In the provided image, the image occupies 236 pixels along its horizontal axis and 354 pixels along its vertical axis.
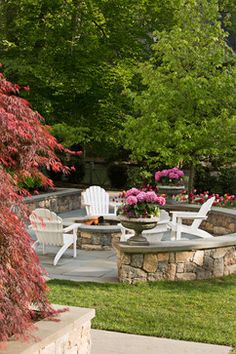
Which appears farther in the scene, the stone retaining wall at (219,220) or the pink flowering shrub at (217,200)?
the pink flowering shrub at (217,200)

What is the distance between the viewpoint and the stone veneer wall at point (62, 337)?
387 centimetres

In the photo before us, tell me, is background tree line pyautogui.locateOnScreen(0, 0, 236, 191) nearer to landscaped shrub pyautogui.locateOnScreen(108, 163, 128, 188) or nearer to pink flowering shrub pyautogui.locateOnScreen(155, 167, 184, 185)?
pink flowering shrub pyautogui.locateOnScreen(155, 167, 184, 185)

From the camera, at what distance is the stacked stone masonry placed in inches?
313

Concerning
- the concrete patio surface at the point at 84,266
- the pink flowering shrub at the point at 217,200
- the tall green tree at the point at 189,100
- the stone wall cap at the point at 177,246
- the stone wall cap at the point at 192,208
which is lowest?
the concrete patio surface at the point at 84,266

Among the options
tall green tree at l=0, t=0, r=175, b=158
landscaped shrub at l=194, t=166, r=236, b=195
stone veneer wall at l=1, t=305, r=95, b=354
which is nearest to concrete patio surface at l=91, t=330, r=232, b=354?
stone veneer wall at l=1, t=305, r=95, b=354

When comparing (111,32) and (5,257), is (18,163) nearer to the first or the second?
(5,257)

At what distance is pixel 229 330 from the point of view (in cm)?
601

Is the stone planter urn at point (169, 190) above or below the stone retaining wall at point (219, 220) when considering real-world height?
above

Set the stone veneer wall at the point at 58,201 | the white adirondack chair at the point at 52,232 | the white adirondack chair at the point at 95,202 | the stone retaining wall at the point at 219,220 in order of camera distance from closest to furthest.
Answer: the white adirondack chair at the point at 52,232 → the stone retaining wall at the point at 219,220 → the white adirondack chair at the point at 95,202 → the stone veneer wall at the point at 58,201

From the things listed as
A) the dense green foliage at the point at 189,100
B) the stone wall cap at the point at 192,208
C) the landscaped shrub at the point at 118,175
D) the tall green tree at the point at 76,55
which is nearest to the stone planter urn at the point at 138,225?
the stone wall cap at the point at 192,208

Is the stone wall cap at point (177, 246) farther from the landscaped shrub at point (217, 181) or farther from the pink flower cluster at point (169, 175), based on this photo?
the landscaped shrub at point (217, 181)

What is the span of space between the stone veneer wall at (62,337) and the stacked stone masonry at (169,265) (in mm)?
3211

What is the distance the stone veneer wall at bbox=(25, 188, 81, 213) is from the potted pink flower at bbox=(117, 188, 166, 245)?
5481 millimetres

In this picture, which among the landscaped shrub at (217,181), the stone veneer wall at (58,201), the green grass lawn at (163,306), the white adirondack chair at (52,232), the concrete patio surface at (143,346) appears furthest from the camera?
the landscaped shrub at (217,181)
